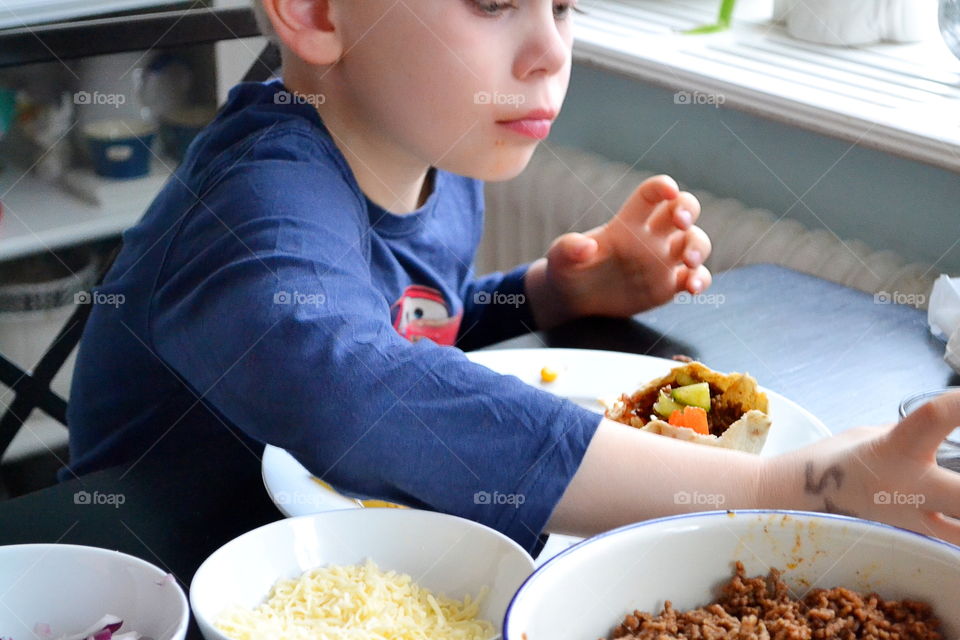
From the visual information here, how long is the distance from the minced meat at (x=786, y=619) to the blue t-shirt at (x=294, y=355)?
15cm

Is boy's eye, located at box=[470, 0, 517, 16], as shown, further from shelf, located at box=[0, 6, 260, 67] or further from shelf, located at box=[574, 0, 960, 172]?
shelf, located at box=[574, 0, 960, 172]

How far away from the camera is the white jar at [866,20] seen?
1.55m

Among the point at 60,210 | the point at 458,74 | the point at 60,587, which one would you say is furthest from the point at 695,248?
the point at 60,210

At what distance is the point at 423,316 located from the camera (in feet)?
3.59

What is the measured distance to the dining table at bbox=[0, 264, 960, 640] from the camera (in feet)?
2.30

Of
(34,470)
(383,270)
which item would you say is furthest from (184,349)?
(34,470)

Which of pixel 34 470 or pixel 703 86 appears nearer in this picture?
pixel 703 86

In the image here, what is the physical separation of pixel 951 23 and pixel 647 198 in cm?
53

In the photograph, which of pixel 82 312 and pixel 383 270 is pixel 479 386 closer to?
pixel 383 270

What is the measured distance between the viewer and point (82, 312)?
4.81ft

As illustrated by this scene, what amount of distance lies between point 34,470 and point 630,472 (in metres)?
1.87

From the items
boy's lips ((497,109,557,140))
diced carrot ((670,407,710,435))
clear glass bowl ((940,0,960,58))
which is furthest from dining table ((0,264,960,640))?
clear glass bowl ((940,0,960,58))

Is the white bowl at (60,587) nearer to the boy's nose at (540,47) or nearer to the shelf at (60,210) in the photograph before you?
the boy's nose at (540,47)

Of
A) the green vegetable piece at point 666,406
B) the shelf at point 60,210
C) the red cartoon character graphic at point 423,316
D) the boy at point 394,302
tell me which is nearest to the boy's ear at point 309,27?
the boy at point 394,302
